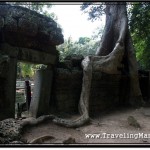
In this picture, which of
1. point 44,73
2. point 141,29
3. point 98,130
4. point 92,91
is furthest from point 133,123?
point 141,29

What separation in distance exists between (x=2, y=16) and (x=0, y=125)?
2.21 meters

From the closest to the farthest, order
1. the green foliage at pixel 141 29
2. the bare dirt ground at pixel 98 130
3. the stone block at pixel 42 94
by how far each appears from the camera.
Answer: the bare dirt ground at pixel 98 130 → the stone block at pixel 42 94 → the green foliage at pixel 141 29

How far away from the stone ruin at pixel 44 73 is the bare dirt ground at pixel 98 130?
0.75m

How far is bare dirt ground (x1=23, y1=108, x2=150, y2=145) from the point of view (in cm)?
411

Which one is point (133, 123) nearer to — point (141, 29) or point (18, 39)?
point (18, 39)

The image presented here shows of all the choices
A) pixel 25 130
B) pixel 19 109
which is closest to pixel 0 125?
pixel 25 130

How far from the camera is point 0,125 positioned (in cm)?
438

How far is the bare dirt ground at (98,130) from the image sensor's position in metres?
4.11

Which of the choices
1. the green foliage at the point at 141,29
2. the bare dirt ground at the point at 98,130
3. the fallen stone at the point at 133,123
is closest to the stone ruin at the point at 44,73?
the bare dirt ground at the point at 98,130

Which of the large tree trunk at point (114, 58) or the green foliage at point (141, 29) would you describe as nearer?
the large tree trunk at point (114, 58)

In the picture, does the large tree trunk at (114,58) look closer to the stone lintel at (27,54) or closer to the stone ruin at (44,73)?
the stone ruin at (44,73)

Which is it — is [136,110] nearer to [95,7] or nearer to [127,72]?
[127,72]

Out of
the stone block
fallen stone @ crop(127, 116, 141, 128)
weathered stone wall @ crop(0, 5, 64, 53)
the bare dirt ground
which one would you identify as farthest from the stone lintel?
fallen stone @ crop(127, 116, 141, 128)

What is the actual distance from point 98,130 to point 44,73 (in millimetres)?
1919
